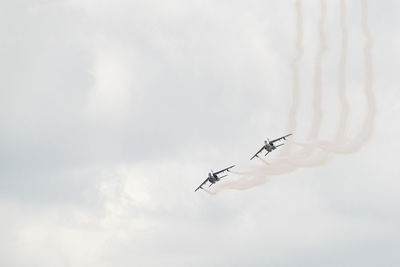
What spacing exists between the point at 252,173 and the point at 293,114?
1571cm

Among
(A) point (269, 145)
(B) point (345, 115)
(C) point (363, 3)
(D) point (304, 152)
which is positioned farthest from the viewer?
(A) point (269, 145)

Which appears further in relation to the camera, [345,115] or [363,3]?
[345,115]

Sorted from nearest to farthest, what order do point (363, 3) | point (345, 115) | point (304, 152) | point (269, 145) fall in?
point (363, 3), point (345, 115), point (304, 152), point (269, 145)

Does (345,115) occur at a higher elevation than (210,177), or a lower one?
lower

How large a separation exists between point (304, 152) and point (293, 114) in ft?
26.7

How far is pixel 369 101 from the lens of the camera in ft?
413

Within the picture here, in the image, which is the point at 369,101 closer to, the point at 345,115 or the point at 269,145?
the point at 345,115

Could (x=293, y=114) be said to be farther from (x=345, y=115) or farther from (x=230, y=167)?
(x=230, y=167)

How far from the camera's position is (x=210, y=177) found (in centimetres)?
15388

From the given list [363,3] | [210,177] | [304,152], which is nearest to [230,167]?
[210,177]

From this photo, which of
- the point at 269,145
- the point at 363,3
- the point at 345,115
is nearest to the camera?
the point at 363,3

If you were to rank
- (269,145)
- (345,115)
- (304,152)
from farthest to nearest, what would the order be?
(269,145)
(304,152)
(345,115)

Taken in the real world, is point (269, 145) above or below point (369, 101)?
above

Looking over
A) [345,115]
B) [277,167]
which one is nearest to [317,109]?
[345,115]
